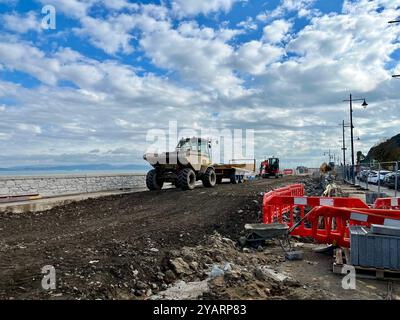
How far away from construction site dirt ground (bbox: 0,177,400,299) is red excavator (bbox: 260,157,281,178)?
114ft

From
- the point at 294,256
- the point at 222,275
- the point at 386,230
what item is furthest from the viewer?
the point at 294,256

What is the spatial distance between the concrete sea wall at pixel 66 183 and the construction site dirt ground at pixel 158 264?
174 inches

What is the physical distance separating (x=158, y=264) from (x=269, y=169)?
40.0 meters

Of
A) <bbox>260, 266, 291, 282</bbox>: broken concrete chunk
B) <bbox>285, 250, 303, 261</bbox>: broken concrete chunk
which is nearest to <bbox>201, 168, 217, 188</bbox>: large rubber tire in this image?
<bbox>285, 250, 303, 261</bbox>: broken concrete chunk

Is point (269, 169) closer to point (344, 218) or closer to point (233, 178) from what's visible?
point (233, 178)

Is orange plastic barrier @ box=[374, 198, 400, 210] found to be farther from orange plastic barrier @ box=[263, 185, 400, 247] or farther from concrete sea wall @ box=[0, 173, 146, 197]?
concrete sea wall @ box=[0, 173, 146, 197]

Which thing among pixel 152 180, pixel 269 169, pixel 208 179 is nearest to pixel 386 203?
pixel 152 180

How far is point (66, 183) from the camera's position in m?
17.2

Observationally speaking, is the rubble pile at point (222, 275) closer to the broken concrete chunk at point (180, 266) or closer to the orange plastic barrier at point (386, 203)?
the broken concrete chunk at point (180, 266)

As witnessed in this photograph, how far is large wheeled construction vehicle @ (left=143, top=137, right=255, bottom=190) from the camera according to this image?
17669 mm

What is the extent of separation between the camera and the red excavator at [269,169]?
44.6m

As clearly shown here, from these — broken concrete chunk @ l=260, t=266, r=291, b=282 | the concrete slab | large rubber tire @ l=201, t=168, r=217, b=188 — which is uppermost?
large rubber tire @ l=201, t=168, r=217, b=188

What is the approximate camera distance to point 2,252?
6.50m
